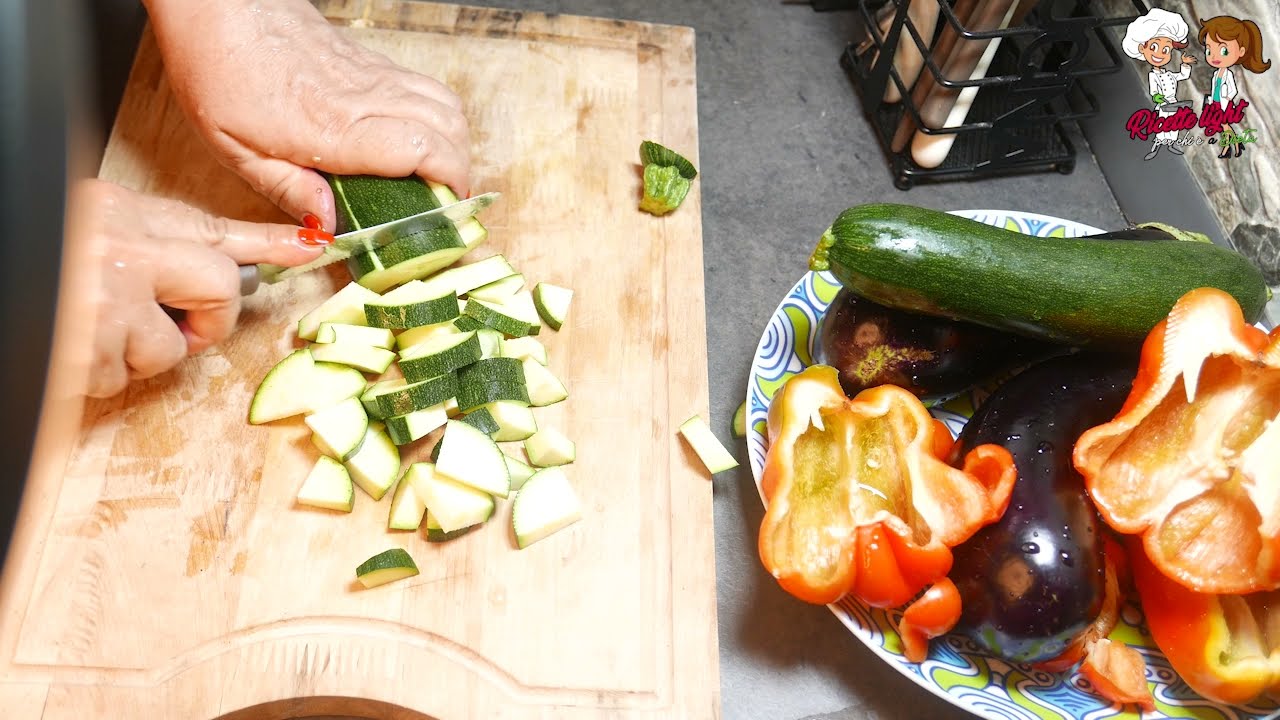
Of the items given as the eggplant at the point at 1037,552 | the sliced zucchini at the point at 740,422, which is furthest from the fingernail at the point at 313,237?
the eggplant at the point at 1037,552

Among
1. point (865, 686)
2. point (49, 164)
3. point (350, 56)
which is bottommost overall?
point (865, 686)

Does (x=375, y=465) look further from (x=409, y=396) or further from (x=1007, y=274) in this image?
(x=1007, y=274)

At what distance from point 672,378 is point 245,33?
111cm

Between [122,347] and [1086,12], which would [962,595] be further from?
[1086,12]

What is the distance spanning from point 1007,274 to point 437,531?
1101 millimetres

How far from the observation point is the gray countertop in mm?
A: 1871

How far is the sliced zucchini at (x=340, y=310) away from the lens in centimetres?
181

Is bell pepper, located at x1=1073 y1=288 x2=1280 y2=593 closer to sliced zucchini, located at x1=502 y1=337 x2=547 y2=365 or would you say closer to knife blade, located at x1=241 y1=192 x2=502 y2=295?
sliced zucchini, located at x1=502 y1=337 x2=547 y2=365

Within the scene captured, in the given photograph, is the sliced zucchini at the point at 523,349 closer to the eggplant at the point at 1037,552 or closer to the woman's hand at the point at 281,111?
the woman's hand at the point at 281,111

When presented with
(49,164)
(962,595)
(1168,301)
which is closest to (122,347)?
(49,164)

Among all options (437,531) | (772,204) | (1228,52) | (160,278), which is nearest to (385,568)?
(437,531)

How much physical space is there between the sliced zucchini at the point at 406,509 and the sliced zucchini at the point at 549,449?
0.22 meters

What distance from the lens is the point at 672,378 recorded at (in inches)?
74.0

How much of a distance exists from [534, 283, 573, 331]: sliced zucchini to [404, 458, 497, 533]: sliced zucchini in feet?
1.31
